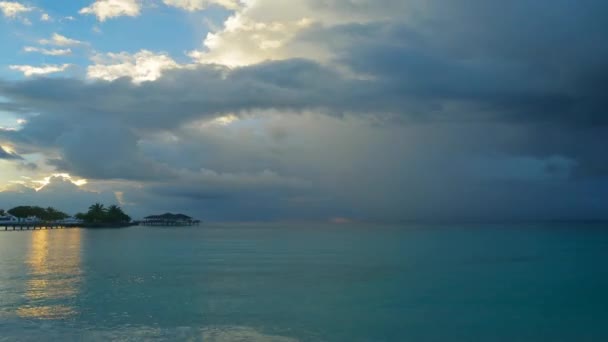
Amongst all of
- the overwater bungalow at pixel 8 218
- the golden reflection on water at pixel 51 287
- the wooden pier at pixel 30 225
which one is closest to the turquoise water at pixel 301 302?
the golden reflection on water at pixel 51 287

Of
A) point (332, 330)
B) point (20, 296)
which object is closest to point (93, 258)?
point (20, 296)

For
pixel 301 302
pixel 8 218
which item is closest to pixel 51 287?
pixel 301 302

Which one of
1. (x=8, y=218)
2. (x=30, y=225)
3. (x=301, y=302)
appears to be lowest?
(x=301, y=302)

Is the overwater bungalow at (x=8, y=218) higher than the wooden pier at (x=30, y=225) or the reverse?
higher

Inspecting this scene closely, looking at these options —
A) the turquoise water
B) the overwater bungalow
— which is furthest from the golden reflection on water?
the overwater bungalow

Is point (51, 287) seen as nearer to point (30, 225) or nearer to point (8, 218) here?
point (30, 225)

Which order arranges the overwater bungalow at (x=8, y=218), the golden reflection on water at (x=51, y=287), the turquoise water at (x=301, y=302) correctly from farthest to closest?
the overwater bungalow at (x=8, y=218) → the golden reflection on water at (x=51, y=287) → the turquoise water at (x=301, y=302)

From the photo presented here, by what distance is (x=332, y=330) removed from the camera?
21.8 meters

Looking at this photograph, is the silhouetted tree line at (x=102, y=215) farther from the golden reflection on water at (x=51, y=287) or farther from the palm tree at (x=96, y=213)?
the golden reflection on water at (x=51, y=287)

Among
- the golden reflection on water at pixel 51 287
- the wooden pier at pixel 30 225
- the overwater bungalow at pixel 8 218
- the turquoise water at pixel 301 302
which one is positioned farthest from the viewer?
the overwater bungalow at pixel 8 218

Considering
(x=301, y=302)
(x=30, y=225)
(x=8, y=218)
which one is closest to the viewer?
(x=301, y=302)

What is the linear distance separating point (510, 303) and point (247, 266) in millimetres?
26328

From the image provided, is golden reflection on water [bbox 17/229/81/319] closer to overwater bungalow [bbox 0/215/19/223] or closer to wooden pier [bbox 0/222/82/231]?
wooden pier [bbox 0/222/82/231]

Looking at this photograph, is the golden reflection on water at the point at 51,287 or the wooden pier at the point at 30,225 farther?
the wooden pier at the point at 30,225
